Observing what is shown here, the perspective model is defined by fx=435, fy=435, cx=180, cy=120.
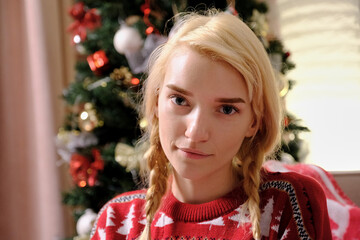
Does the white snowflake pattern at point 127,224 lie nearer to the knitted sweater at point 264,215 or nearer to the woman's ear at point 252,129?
the knitted sweater at point 264,215

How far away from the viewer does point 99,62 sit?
1.52 meters

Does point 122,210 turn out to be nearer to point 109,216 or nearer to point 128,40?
point 109,216

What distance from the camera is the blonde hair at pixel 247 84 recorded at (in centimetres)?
80

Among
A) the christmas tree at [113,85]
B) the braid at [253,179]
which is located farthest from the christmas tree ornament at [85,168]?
the braid at [253,179]

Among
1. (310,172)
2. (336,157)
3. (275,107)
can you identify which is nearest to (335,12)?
(336,157)

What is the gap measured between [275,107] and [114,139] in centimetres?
87

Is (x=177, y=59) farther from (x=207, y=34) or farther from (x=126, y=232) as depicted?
(x=126, y=232)

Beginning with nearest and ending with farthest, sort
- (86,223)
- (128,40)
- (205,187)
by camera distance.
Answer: (205,187)
(128,40)
(86,223)

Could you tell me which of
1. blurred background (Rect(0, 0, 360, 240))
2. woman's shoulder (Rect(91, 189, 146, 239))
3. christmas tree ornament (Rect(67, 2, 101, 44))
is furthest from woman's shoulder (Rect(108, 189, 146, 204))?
christmas tree ornament (Rect(67, 2, 101, 44))

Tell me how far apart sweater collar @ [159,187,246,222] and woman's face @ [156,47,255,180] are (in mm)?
75

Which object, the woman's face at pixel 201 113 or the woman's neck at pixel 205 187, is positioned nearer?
the woman's face at pixel 201 113

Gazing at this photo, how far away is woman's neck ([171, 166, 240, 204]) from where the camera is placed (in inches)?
35.1

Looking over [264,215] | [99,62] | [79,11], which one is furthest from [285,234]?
[79,11]

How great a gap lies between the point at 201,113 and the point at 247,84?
0.34ft
